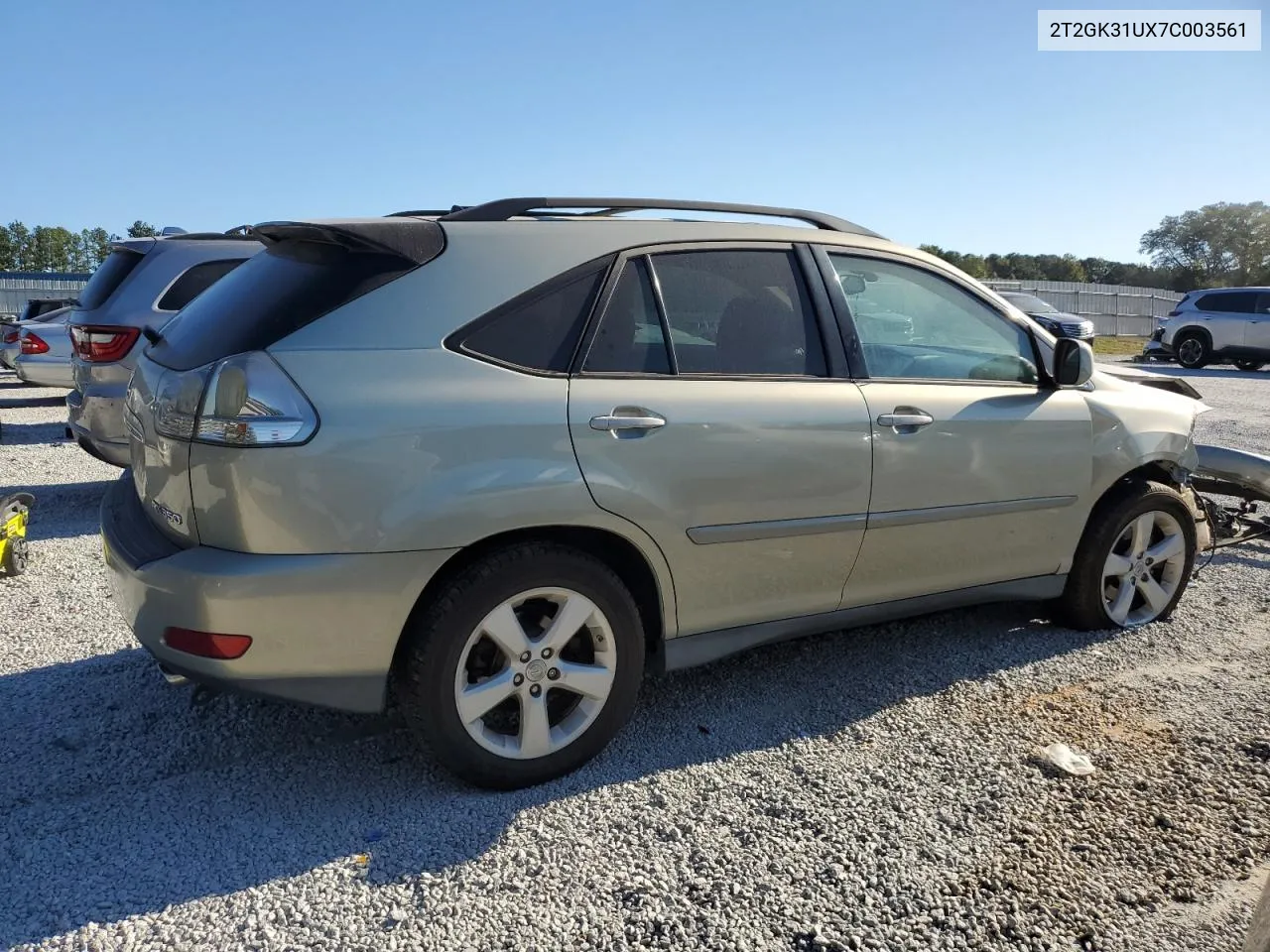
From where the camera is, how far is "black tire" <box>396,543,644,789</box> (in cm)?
274

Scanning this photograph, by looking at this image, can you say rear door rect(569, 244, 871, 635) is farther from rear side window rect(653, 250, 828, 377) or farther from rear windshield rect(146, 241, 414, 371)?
rear windshield rect(146, 241, 414, 371)

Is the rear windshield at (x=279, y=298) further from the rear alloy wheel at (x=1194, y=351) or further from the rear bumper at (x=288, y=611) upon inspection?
the rear alloy wheel at (x=1194, y=351)

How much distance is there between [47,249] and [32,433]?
298 ft

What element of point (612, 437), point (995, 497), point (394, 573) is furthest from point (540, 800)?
point (995, 497)

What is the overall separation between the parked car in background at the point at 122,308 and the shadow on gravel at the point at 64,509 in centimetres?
42

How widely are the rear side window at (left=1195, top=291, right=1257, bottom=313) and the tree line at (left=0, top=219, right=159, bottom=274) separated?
277 feet

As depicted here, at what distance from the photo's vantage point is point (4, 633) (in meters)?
4.20

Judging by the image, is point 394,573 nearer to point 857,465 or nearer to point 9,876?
point 9,876

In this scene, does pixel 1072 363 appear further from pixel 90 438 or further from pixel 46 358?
pixel 46 358

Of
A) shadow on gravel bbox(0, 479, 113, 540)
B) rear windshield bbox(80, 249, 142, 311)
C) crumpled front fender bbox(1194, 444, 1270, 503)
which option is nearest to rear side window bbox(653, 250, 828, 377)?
crumpled front fender bbox(1194, 444, 1270, 503)

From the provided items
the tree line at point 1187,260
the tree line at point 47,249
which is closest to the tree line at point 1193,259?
the tree line at point 1187,260

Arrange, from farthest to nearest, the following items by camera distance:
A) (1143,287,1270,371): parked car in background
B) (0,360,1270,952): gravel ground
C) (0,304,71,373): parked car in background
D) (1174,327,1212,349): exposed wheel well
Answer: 1. (1174,327,1212,349): exposed wheel well
2. (1143,287,1270,371): parked car in background
3. (0,304,71,373): parked car in background
4. (0,360,1270,952): gravel ground

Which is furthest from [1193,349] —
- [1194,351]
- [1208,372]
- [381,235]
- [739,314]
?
[381,235]

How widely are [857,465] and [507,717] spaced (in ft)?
4.87
